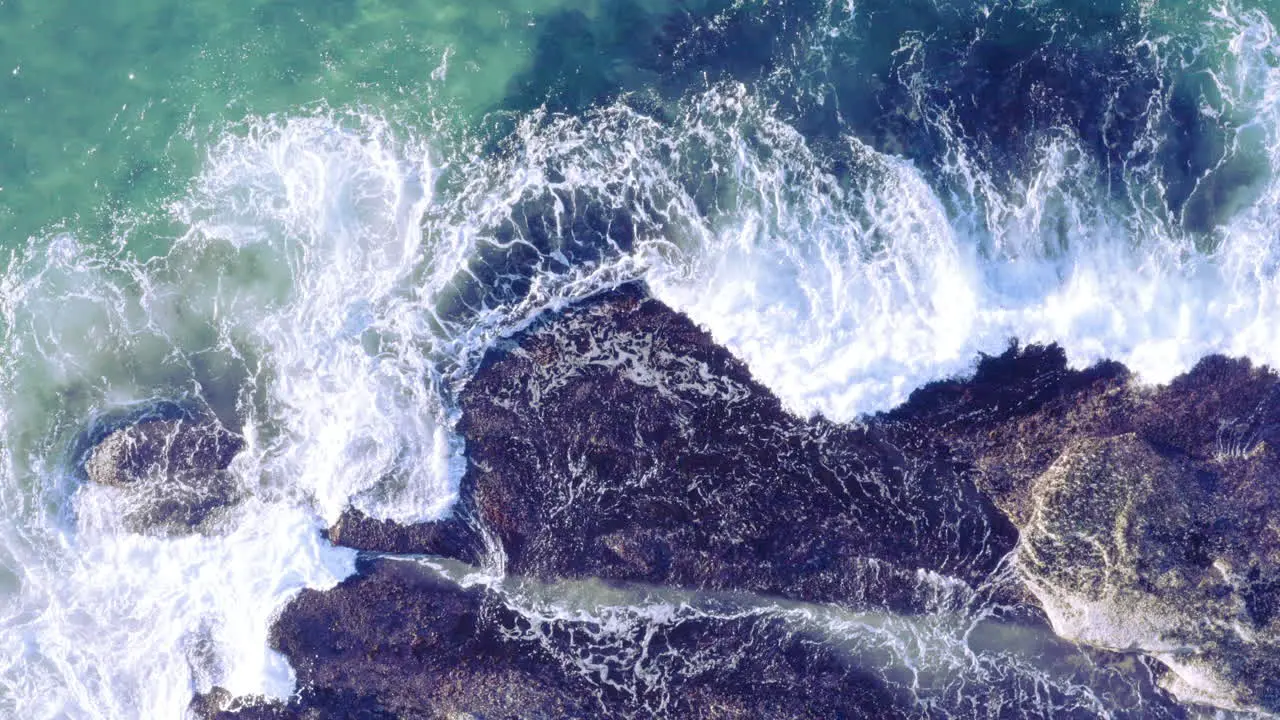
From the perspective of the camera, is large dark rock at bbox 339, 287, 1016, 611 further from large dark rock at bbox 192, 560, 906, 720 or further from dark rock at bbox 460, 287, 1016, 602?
large dark rock at bbox 192, 560, 906, 720

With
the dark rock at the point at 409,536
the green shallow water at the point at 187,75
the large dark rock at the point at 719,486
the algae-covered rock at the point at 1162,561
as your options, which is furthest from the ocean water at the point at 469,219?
the algae-covered rock at the point at 1162,561

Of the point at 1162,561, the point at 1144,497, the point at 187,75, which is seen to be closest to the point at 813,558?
the point at 1144,497

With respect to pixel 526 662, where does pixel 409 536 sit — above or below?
above

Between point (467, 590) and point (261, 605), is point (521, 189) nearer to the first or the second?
point (467, 590)

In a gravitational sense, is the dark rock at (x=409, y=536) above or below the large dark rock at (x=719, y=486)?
below

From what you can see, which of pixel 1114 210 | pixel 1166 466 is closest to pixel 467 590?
pixel 1166 466

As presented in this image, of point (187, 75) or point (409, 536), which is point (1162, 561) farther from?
point (187, 75)

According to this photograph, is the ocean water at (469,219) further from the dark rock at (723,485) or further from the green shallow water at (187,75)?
the dark rock at (723,485)
